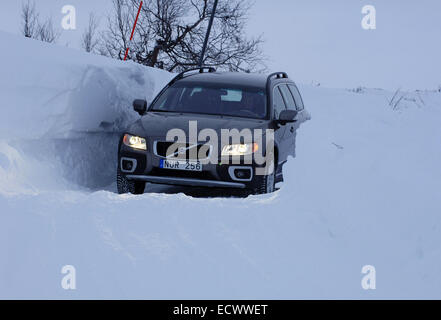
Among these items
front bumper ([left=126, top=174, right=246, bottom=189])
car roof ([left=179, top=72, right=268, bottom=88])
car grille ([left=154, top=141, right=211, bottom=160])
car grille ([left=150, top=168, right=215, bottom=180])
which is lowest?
front bumper ([left=126, top=174, right=246, bottom=189])

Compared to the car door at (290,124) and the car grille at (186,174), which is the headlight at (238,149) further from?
the car door at (290,124)

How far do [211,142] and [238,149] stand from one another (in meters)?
0.32

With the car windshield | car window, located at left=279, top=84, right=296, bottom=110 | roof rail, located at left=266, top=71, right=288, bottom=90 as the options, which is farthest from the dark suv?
car window, located at left=279, top=84, right=296, bottom=110

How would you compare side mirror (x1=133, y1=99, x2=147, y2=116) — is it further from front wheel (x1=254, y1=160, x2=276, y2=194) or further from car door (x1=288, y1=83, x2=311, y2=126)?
car door (x1=288, y1=83, x2=311, y2=126)

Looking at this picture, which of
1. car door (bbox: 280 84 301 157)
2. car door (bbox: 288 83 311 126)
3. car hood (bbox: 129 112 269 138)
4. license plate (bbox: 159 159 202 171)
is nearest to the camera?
license plate (bbox: 159 159 202 171)

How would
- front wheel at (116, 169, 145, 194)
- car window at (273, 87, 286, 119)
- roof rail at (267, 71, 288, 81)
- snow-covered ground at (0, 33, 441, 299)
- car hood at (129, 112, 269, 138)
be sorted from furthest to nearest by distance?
roof rail at (267, 71, 288, 81)
car window at (273, 87, 286, 119)
front wheel at (116, 169, 145, 194)
car hood at (129, 112, 269, 138)
snow-covered ground at (0, 33, 441, 299)

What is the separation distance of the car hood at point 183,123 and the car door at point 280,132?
9.0 inches

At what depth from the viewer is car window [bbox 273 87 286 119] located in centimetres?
935

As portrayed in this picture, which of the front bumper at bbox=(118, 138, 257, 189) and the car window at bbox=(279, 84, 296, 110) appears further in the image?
the car window at bbox=(279, 84, 296, 110)

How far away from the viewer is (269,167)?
27.1 feet

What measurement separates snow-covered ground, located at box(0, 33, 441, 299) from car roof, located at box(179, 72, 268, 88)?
179 centimetres
